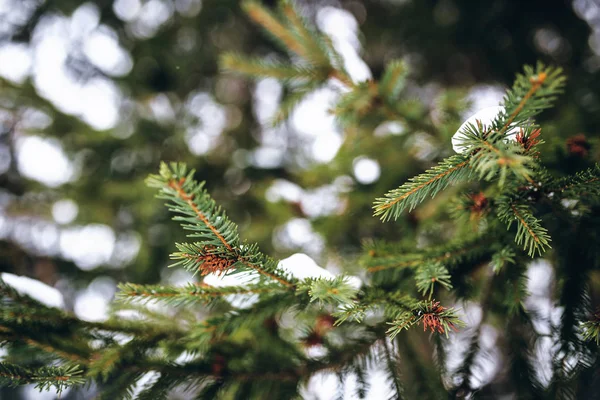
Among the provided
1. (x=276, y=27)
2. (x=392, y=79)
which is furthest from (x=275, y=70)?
(x=392, y=79)

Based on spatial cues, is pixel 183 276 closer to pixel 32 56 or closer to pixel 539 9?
pixel 32 56

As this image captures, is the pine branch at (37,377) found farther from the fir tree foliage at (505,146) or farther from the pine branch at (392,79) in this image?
the pine branch at (392,79)

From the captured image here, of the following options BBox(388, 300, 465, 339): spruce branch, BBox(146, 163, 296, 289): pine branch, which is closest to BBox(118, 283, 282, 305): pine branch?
BBox(146, 163, 296, 289): pine branch

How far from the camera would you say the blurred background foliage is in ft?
6.77

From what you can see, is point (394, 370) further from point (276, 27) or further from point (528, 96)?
point (276, 27)

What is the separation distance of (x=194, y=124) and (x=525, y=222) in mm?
2424

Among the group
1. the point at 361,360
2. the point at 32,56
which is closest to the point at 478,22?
the point at 361,360

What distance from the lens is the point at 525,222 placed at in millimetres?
819

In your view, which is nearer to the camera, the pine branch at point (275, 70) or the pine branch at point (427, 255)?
the pine branch at point (427, 255)

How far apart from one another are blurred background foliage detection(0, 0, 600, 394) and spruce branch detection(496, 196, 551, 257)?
89 centimetres

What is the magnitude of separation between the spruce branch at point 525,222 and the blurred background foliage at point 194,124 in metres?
0.89

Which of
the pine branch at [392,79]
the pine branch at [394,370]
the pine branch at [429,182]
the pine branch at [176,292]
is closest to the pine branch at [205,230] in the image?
the pine branch at [176,292]

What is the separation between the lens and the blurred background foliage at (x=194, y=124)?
206 cm

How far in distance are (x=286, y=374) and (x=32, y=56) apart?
118 inches
